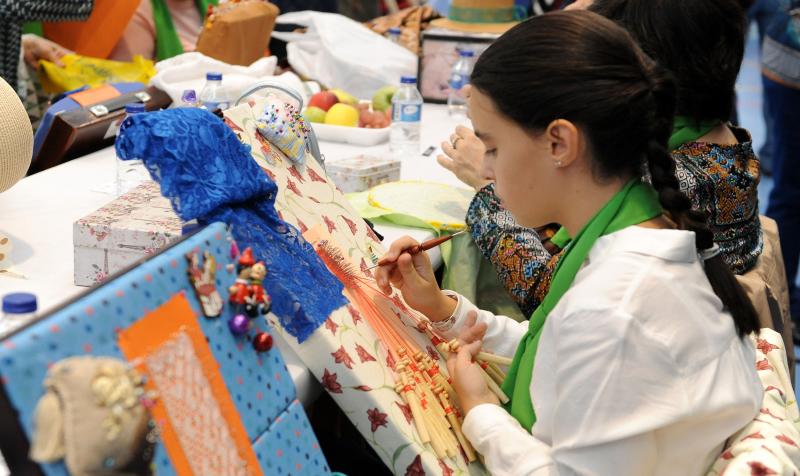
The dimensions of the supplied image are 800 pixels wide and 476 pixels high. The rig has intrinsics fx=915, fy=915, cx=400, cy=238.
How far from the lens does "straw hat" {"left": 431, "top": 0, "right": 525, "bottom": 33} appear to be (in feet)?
11.5

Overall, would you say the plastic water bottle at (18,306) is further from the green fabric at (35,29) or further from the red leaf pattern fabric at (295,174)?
the green fabric at (35,29)

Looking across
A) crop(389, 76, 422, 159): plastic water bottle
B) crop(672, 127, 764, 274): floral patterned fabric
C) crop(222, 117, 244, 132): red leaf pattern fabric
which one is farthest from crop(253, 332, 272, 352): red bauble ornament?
crop(389, 76, 422, 159): plastic water bottle

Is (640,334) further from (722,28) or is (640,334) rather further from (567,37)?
(722,28)

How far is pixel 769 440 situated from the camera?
1.05m

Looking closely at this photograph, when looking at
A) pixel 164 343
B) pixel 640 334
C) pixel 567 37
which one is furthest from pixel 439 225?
pixel 164 343

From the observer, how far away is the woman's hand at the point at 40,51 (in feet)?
10.3

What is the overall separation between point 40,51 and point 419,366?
2.38m

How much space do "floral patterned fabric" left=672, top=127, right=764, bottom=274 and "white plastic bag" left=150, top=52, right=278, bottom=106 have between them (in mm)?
1307

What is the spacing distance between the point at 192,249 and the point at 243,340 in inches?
4.5

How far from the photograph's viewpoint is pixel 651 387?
1025mm

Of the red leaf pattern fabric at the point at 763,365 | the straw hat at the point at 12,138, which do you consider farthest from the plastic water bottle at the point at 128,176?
the red leaf pattern fabric at the point at 763,365

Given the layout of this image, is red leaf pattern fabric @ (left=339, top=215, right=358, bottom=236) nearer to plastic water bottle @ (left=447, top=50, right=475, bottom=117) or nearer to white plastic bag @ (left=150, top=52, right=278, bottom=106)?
white plastic bag @ (left=150, top=52, right=278, bottom=106)

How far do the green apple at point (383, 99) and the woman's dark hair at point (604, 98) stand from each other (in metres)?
1.78

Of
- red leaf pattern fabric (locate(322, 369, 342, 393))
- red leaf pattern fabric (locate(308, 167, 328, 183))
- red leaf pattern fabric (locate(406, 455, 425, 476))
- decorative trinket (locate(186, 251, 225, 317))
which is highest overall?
decorative trinket (locate(186, 251, 225, 317))
